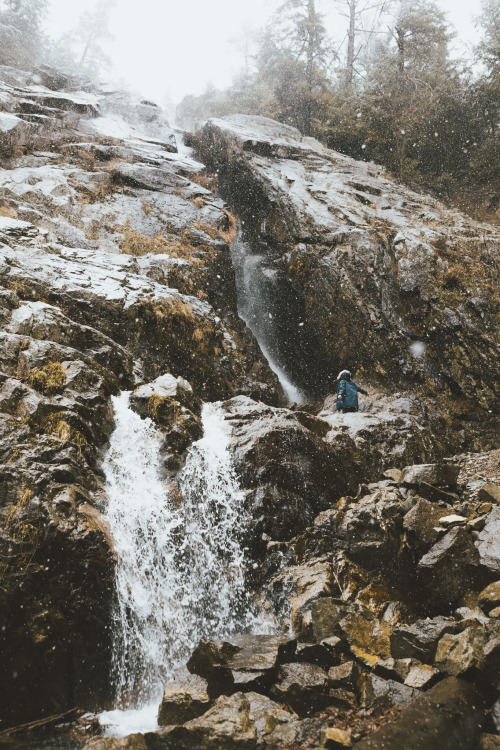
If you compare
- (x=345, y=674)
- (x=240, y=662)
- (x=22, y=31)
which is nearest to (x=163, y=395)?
(x=240, y=662)

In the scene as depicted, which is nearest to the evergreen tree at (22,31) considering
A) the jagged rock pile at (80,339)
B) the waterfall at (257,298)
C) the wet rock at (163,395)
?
the jagged rock pile at (80,339)

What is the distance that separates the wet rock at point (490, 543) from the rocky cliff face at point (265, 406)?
0.03 meters

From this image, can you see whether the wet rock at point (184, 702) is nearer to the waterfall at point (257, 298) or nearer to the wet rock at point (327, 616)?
the wet rock at point (327, 616)

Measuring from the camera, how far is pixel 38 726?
179 inches

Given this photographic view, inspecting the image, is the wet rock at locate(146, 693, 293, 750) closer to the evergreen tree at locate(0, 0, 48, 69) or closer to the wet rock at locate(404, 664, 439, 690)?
the wet rock at locate(404, 664, 439, 690)

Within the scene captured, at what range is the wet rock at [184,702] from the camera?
4.32m

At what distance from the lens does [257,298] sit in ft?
58.0

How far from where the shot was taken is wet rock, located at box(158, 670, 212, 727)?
4.32 metres

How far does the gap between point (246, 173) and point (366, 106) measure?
962 cm

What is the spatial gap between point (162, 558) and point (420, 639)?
4013mm

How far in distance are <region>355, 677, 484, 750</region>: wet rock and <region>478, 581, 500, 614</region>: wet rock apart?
4.72 ft

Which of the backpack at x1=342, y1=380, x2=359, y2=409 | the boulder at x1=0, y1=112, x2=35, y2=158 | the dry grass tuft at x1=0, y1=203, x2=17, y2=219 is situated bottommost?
the backpack at x1=342, y1=380, x2=359, y2=409

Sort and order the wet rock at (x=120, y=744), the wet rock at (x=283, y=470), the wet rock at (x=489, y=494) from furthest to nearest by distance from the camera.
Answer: the wet rock at (x=283, y=470) < the wet rock at (x=489, y=494) < the wet rock at (x=120, y=744)

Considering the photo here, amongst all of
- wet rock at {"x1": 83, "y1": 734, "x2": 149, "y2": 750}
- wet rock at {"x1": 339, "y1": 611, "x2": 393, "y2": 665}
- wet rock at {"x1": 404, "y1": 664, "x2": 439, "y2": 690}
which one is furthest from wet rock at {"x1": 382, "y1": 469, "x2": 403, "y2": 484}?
wet rock at {"x1": 83, "y1": 734, "x2": 149, "y2": 750}
